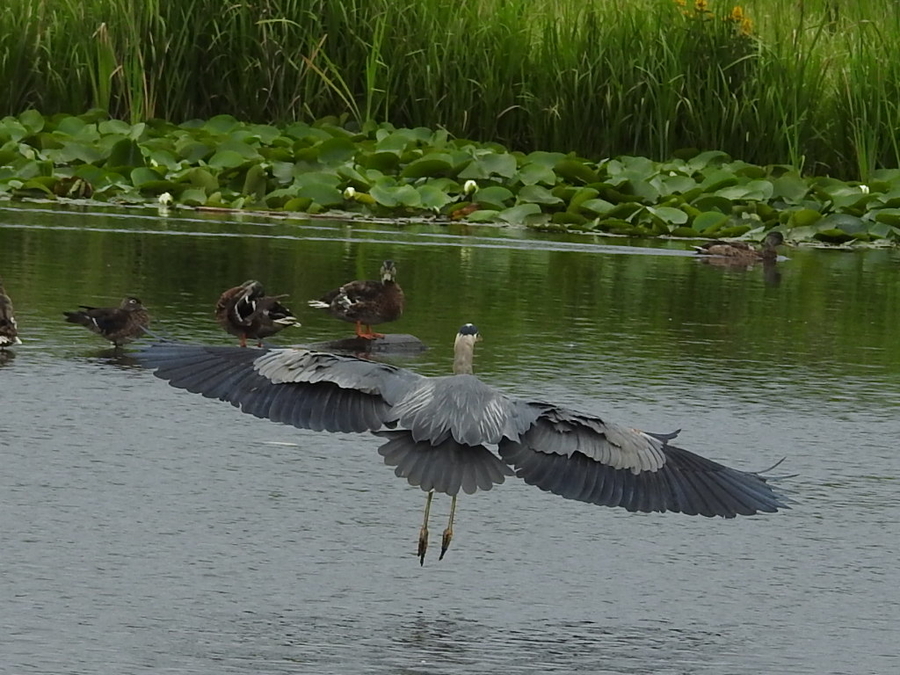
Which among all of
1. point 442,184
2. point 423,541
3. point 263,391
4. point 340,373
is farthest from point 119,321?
point 442,184

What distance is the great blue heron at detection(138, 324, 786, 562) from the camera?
5129 millimetres

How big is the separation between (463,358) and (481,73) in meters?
11.1

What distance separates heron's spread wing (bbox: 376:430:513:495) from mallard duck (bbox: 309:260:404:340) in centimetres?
416

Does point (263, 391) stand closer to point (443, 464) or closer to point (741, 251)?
point (443, 464)

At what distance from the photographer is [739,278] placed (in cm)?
1252

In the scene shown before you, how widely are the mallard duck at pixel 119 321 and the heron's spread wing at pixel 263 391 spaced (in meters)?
3.16

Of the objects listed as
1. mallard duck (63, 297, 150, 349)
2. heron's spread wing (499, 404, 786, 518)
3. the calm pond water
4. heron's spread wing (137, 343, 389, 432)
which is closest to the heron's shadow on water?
the calm pond water

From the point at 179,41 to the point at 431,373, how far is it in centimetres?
880

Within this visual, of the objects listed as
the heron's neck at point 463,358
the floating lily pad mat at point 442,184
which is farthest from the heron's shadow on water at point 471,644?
the floating lily pad mat at point 442,184

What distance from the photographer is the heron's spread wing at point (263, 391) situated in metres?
5.40

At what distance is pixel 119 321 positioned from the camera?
28.9 ft

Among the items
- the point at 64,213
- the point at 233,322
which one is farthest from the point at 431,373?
the point at 64,213

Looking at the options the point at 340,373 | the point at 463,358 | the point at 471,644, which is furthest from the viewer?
the point at 463,358

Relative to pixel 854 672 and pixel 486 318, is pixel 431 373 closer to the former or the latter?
pixel 486 318
